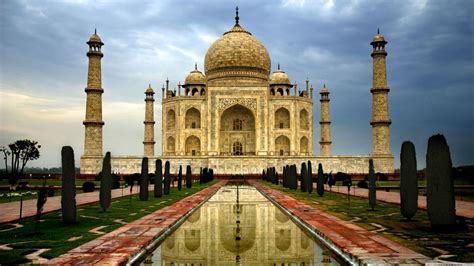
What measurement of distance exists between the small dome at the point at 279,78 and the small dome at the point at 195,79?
601 cm

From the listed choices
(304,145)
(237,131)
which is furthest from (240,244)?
(304,145)

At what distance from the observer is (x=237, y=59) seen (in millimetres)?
37781

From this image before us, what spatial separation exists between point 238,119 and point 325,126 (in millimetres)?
7085

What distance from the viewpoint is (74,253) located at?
4527mm

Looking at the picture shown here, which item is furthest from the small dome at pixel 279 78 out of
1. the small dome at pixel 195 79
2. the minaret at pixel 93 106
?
the minaret at pixel 93 106

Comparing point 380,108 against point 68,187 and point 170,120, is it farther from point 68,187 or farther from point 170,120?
point 68,187

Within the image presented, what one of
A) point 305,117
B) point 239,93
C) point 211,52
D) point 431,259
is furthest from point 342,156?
point 431,259

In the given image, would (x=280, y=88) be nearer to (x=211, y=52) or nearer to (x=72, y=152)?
(x=211, y=52)

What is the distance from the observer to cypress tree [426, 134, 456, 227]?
6.23 meters

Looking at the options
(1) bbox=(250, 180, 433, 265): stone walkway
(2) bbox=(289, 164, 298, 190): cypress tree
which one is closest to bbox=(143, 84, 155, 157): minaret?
(2) bbox=(289, 164, 298, 190): cypress tree

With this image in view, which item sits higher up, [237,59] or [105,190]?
[237,59]

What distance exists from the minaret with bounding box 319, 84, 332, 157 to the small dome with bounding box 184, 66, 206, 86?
10.2m

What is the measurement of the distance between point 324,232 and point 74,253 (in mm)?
3073

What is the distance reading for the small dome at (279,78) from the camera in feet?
131
